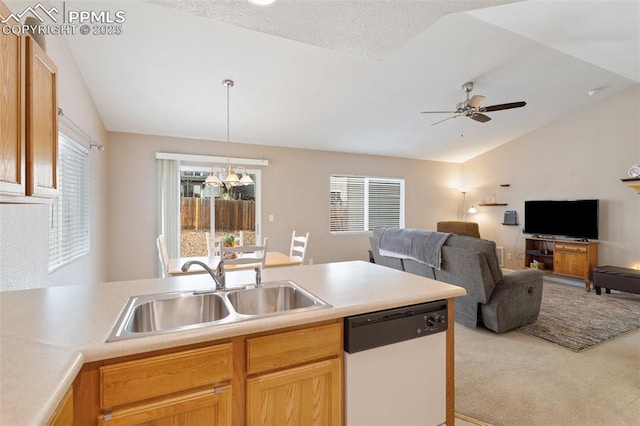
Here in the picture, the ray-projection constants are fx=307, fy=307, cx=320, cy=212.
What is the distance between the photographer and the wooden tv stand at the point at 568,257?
4988mm

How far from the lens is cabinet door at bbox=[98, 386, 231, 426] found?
1020 millimetres

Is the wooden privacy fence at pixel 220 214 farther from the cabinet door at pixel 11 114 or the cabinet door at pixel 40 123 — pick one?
the cabinet door at pixel 11 114

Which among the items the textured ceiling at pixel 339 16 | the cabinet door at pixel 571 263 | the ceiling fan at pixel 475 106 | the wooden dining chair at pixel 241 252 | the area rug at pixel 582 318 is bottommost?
the area rug at pixel 582 318

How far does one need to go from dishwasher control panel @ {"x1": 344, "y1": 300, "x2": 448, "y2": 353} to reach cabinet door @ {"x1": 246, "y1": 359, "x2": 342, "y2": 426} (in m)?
0.14

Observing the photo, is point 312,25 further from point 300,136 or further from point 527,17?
point 300,136

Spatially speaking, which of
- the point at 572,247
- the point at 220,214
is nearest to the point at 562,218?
the point at 572,247

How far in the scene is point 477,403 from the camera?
2.12m

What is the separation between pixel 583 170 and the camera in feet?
17.8

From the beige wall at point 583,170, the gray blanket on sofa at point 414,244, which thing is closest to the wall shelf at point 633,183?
the beige wall at point 583,170

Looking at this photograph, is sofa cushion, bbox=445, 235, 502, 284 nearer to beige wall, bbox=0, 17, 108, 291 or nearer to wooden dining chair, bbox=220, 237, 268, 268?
wooden dining chair, bbox=220, 237, 268, 268

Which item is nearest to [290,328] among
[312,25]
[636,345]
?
[312,25]

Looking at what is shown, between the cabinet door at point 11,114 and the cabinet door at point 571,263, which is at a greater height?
Result: the cabinet door at point 11,114

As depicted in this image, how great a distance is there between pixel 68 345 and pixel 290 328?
75 centimetres

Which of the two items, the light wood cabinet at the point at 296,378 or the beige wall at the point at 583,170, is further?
the beige wall at the point at 583,170
